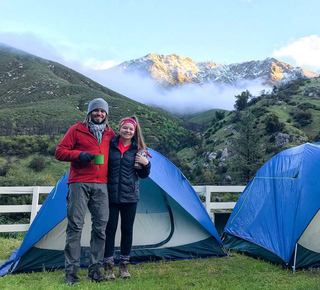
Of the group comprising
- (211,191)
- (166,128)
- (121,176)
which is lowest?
(211,191)

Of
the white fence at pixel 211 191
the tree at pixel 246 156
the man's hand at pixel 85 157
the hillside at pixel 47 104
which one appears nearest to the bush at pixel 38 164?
the hillside at pixel 47 104

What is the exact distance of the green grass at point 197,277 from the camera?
3338mm

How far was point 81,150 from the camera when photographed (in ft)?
11.2

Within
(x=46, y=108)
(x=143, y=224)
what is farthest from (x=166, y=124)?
(x=143, y=224)

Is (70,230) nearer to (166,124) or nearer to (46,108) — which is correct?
(46,108)

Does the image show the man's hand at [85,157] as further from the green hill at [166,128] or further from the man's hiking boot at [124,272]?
the green hill at [166,128]

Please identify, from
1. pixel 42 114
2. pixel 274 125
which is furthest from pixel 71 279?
pixel 42 114

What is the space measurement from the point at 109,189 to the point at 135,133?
0.76 metres

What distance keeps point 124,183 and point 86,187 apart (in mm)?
444

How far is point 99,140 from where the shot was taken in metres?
3.48

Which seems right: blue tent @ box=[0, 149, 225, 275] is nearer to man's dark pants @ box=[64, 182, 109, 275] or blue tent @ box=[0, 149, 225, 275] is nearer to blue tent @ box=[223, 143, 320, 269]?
blue tent @ box=[223, 143, 320, 269]

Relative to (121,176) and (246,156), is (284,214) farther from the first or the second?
(246,156)

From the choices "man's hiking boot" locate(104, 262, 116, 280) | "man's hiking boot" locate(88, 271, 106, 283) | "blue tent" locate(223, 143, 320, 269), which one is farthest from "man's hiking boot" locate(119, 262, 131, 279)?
"blue tent" locate(223, 143, 320, 269)

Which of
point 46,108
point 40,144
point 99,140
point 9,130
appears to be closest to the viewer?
point 99,140
